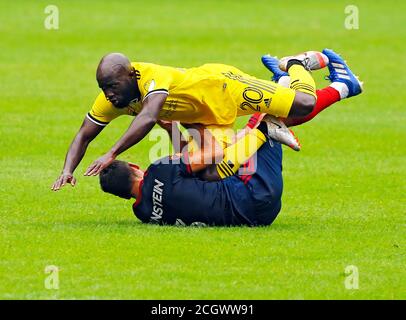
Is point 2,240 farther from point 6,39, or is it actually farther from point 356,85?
point 6,39

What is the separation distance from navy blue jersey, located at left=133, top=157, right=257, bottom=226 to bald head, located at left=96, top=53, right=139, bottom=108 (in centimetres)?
76

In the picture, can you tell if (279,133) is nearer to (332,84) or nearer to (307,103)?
(307,103)

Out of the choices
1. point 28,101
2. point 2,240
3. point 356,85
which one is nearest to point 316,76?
point 28,101

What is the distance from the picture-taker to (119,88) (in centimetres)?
1289

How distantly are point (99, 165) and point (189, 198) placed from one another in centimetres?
109

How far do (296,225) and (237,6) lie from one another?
26.9m

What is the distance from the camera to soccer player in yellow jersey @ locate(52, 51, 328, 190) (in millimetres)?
12828

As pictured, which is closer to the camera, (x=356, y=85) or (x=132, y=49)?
(x=356, y=85)

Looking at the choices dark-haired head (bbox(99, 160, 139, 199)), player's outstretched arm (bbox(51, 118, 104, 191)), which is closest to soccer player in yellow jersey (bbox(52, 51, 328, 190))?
player's outstretched arm (bbox(51, 118, 104, 191))

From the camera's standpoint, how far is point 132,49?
29891mm

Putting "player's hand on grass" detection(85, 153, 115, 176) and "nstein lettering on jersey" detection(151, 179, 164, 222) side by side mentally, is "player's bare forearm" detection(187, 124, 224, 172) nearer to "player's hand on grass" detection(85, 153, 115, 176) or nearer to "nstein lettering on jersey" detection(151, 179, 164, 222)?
"nstein lettering on jersey" detection(151, 179, 164, 222)

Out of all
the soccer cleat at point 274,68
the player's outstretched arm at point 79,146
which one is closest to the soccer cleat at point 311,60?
the soccer cleat at point 274,68

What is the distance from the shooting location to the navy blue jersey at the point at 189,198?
12875mm
